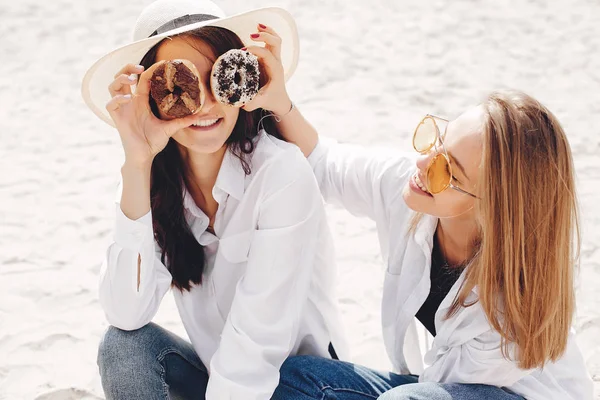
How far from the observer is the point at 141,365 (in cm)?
236

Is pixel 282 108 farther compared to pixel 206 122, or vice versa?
pixel 282 108

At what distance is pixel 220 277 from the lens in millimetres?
2467

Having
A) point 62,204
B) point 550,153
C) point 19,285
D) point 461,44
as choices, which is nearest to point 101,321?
point 19,285

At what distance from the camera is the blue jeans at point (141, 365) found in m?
2.36

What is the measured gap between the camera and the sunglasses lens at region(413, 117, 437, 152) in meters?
2.23

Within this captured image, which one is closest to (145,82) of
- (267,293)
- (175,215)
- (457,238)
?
(175,215)

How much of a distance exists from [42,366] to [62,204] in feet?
4.58

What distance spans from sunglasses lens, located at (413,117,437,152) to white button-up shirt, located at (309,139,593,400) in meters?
0.24

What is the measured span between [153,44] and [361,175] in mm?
883

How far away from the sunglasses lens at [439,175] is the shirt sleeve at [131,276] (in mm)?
829

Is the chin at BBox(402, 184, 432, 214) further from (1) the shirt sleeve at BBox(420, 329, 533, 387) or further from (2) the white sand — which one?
(2) the white sand

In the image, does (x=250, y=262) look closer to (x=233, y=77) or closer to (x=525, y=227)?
(x=233, y=77)

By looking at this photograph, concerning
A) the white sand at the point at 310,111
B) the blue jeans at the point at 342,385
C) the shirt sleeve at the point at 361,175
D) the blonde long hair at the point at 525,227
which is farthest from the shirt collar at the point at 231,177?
the white sand at the point at 310,111

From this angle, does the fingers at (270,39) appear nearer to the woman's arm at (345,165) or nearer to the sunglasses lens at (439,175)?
the woman's arm at (345,165)
